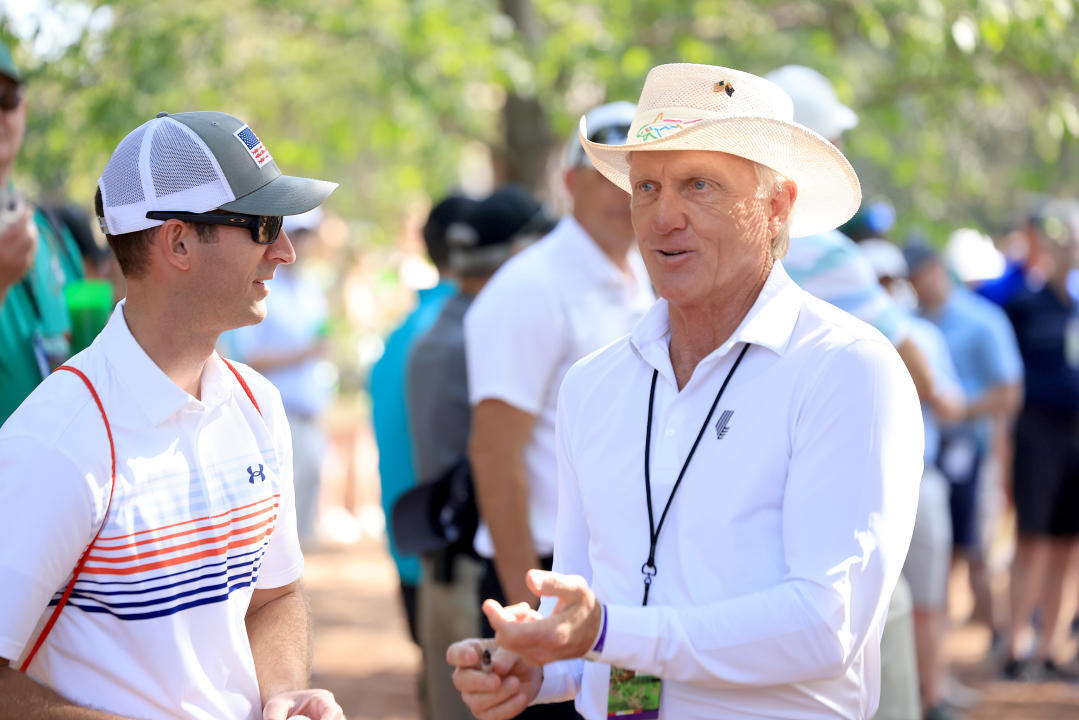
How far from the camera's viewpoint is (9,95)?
3.79 m

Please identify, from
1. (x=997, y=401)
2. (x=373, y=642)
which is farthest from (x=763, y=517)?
(x=373, y=642)

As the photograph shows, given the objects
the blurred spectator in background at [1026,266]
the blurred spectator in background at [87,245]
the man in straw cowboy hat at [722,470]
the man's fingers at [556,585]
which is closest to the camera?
the man's fingers at [556,585]

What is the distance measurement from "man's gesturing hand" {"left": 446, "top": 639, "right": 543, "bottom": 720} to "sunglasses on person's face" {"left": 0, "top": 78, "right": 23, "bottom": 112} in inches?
94.5

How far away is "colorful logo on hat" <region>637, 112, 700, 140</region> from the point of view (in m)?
2.53

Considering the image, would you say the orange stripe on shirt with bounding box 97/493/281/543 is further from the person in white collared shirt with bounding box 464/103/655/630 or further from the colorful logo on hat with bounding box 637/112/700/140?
the person in white collared shirt with bounding box 464/103/655/630

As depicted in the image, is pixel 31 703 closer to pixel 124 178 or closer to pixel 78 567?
pixel 78 567

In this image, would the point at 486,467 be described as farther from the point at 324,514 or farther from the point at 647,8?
the point at 324,514

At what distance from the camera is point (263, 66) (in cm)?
919

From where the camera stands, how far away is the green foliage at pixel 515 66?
23.1 feet

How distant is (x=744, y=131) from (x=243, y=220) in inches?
40.6

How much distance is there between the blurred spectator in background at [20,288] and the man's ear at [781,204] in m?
2.14

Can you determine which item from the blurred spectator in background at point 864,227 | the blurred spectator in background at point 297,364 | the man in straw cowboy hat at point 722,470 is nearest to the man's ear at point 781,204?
the man in straw cowboy hat at point 722,470

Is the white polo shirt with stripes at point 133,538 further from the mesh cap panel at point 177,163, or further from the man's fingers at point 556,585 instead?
the man's fingers at point 556,585

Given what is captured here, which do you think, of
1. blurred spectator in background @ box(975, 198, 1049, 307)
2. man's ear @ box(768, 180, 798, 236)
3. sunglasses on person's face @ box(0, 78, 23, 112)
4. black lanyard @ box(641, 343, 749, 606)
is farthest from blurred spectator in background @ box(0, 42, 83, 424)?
blurred spectator in background @ box(975, 198, 1049, 307)
